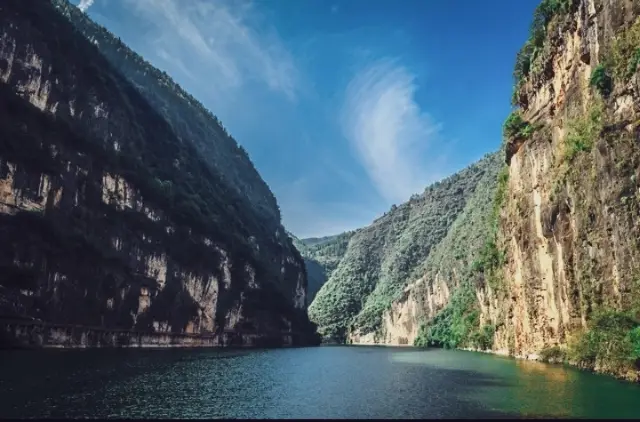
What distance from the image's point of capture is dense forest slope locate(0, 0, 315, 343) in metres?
62.2

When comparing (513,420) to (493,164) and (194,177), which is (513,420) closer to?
(194,177)

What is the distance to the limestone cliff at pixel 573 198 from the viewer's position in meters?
35.4

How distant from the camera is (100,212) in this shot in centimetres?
7569

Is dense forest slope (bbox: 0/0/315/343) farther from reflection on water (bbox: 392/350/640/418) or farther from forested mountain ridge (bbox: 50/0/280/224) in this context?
reflection on water (bbox: 392/350/640/418)

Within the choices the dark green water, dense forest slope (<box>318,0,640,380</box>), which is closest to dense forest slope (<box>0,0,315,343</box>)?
the dark green water

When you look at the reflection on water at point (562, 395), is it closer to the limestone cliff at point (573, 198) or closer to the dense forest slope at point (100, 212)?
the limestone cliff at point (573, 198)

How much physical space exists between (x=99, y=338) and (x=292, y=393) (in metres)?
46.0

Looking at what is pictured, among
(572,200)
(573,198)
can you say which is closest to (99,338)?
(572,200)

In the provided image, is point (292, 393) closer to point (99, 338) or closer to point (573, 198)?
point (573, 198)

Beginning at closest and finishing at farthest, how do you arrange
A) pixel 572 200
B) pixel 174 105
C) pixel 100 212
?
1. pixel 572 200
2. pixel 100 212
3. pixel 174 105

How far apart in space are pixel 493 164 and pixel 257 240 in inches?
4255

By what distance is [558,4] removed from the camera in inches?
2131

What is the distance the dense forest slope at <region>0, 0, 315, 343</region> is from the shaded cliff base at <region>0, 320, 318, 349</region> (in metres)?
1.26

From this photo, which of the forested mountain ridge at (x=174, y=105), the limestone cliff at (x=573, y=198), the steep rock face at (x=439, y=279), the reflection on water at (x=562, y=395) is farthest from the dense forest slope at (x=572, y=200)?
the forested mountain ridge at (x=174, y=105)
